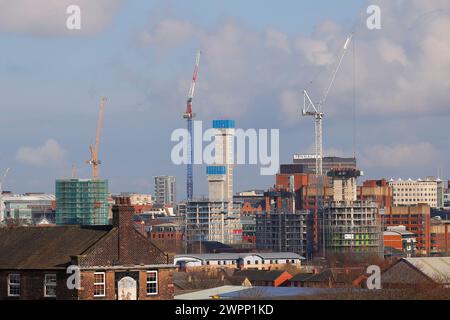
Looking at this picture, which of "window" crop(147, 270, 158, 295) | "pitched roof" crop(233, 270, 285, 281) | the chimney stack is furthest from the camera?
"pitched roof" crop(233, 270, 285, 281)

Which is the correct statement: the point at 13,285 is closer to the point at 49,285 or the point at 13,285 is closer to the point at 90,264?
the point at 49,285

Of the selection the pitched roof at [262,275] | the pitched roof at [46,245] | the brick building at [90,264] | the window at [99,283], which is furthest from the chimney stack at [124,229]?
the pitched roof at [262,275]

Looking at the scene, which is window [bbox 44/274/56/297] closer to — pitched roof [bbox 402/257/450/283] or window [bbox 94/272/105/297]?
window [bbox 94/272/105/297]

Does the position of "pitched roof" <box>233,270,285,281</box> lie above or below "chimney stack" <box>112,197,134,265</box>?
below

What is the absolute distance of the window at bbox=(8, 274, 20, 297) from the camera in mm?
53656

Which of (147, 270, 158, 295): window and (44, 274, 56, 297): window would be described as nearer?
(44, 274, 56, 297): window

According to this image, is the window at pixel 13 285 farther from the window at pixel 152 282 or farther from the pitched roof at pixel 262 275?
the pitched roof at pixel 262 275

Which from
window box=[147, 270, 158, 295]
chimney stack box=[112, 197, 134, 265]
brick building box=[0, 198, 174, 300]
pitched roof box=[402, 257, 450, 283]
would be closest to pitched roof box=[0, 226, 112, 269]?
brick building box=[0, 198, 174, 300]

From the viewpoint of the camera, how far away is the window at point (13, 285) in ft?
176

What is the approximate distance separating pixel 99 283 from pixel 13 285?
3660 millimetres

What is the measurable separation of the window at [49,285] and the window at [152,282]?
4156 millimetres

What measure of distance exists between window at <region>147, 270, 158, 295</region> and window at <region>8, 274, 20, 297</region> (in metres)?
5.39
